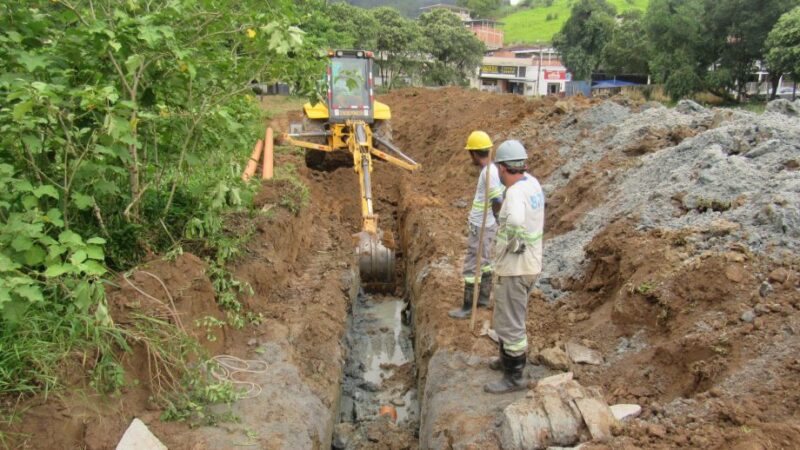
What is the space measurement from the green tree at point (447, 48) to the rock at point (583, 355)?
1481 inches

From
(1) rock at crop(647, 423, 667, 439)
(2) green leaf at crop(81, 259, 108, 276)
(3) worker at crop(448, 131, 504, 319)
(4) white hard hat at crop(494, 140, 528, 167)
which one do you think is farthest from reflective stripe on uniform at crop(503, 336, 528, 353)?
(2) green leaf at crop(81, 259, 108, 276)

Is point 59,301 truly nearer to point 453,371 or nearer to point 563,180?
point 453,371

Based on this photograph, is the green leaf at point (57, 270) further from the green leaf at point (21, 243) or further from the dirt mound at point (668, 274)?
the dirt mound at point (668, 274)

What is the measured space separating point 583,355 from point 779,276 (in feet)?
5.48

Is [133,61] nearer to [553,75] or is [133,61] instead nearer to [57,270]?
[57,270]

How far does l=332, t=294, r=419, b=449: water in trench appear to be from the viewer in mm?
5707

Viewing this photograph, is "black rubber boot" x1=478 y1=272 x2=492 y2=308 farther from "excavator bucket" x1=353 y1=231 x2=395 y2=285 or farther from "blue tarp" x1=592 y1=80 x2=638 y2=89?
"blue tarp" x1=592 y1=80 x2=638 y2=89

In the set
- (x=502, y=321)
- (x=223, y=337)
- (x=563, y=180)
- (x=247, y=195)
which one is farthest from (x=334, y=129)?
(x=502, y=321)

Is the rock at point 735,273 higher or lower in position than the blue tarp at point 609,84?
lower

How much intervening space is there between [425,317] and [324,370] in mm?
1589

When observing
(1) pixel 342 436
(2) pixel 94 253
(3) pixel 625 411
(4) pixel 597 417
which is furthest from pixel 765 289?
(2) pixel 94 253

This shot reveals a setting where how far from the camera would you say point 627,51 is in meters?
41.1

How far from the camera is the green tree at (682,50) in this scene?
29453 mm

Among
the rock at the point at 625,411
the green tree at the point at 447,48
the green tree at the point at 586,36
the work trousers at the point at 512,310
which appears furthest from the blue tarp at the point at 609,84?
the rock at the point at 625,411
